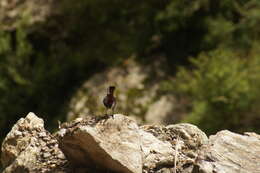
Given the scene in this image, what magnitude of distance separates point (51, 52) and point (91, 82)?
1388 millimetres

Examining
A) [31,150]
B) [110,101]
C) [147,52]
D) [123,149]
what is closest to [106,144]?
[123,149]

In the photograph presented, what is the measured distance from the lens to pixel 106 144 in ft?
9.93

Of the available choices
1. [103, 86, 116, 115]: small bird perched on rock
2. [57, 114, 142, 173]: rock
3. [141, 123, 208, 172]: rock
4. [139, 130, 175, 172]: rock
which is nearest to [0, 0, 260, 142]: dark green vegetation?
[141, 123, 208, 172]: rock

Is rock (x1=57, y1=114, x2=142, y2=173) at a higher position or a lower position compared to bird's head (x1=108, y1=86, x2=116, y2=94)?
lower

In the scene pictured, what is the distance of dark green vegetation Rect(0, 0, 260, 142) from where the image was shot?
1084cm

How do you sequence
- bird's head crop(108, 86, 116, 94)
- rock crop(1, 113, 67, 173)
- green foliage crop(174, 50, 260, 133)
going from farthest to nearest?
green foliage crop(174, 50, 260, 133), rock crop(1, 113, 67, 173), bird's head crop(108, 86, 116, 94)

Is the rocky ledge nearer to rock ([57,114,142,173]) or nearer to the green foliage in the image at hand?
rock ([57,114,142,173])

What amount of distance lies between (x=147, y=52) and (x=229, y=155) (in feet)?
31.2

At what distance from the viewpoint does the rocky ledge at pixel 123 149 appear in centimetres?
302

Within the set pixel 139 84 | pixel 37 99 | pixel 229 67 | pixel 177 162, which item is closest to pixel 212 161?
pixel 177 162

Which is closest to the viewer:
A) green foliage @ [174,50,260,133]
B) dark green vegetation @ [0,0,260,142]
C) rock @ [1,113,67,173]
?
rock @ [1,113,67,173]

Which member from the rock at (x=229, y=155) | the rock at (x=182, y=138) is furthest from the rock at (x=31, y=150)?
the rock at (x=229, y=155)

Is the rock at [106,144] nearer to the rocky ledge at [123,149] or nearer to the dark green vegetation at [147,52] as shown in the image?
the rocky ledge at [123,149]

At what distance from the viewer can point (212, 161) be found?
9.70 feet
